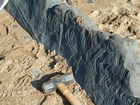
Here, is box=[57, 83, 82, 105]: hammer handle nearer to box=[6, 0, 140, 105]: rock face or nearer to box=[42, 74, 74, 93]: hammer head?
box=[42, 74, 74, 93]: hammer head

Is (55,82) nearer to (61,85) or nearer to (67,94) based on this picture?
(61,85)

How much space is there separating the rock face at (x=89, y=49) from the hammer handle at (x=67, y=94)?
0.96 feet

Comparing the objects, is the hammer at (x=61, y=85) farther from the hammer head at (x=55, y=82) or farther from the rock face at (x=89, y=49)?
the rock face at (x=89, y=49)

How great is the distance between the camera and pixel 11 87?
504cm

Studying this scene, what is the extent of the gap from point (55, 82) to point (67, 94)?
0.92 ft

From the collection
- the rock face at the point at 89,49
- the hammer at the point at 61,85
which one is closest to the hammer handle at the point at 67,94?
the hammer at the point at 61,85

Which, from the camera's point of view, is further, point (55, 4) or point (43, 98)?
point (55, 4)

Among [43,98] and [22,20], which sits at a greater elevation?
[22,20]

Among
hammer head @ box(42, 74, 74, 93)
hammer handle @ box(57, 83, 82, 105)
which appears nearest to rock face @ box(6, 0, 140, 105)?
hammer head @ box(42, 74, 74, 93)

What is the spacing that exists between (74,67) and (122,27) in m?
1.38

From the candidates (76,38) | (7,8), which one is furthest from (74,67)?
(7,8)

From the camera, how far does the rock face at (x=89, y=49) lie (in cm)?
442

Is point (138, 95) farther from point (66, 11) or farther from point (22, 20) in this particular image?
point (22, 20)

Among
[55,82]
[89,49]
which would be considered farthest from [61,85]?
[89,49]
